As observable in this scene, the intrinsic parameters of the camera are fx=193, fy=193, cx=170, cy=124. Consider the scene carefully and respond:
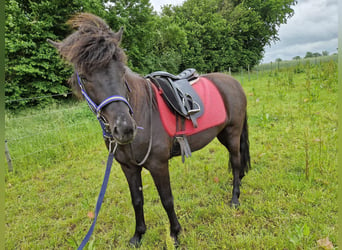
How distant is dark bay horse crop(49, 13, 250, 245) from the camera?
1.36 metres

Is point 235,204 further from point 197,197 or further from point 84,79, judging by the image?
point 84,79

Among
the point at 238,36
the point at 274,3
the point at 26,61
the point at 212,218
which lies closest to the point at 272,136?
the point at 212,218

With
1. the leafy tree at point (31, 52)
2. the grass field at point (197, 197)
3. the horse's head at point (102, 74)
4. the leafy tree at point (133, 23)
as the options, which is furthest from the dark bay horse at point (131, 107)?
the leafy tree at point (133, 23)

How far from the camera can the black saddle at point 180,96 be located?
1.96 meters

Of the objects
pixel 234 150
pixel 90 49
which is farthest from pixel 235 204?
pixel 90 49

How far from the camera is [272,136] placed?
4.52m

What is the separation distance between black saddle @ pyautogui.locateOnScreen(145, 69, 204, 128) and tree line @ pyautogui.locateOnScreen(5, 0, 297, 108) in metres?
0.92

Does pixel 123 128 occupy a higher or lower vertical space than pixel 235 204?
higher

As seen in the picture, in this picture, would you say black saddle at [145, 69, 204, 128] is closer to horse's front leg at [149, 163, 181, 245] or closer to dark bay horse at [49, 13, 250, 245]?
dark bay horse at [49, 13, 250, 245]

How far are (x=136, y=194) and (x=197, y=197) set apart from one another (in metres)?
1.13

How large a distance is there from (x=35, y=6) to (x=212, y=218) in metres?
12.4

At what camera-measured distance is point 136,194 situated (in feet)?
6.96

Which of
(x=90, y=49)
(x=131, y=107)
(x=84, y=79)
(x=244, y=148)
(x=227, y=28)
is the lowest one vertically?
(x=244, y=148)

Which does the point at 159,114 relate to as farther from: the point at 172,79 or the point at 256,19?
the point at 256,19
